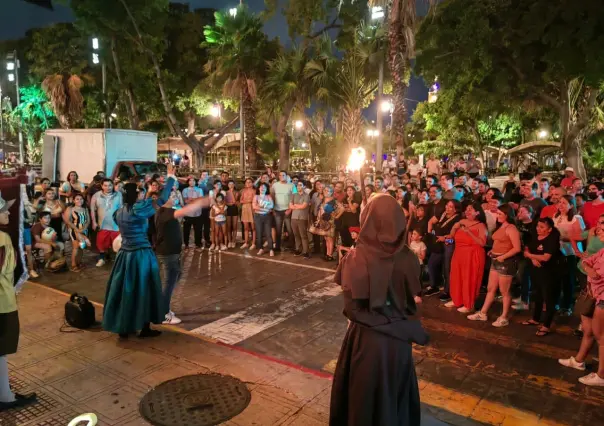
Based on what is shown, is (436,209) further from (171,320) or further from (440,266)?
(171,320)

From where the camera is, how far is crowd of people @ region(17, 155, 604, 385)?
6.45 meters

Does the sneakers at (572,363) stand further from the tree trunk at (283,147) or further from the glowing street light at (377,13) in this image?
the tree trunk at (283,147)

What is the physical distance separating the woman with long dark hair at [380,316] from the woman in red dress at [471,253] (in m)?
4.64

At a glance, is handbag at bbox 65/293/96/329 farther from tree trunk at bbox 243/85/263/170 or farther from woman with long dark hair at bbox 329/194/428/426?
tree trunk at bbox 243/85/263/170

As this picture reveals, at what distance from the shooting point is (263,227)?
12055 mm

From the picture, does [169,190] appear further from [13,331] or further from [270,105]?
[270,105]

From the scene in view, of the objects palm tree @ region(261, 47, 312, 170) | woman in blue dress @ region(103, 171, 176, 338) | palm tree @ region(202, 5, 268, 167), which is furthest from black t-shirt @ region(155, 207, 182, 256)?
palm tree @ region(202, 5, 268, 167)

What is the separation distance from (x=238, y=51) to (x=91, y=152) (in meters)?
7.55

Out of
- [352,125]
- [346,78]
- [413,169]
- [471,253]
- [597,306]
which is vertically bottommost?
[597,306]

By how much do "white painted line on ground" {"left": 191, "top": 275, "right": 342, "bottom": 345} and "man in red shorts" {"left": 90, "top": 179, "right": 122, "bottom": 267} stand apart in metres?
4.32

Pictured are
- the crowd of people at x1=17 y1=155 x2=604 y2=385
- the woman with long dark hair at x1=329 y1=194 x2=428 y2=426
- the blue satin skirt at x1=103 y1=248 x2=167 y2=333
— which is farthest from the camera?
the crowd of people at x1=17 y1=155 x2=604 y2=385

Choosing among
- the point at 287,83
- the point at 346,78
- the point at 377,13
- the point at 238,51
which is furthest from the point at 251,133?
the point at 377,13

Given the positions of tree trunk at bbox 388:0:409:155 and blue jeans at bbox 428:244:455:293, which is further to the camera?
tree trunk at bbox 388:0:409:155

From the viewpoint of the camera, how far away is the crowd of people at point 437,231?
6.45 meters
